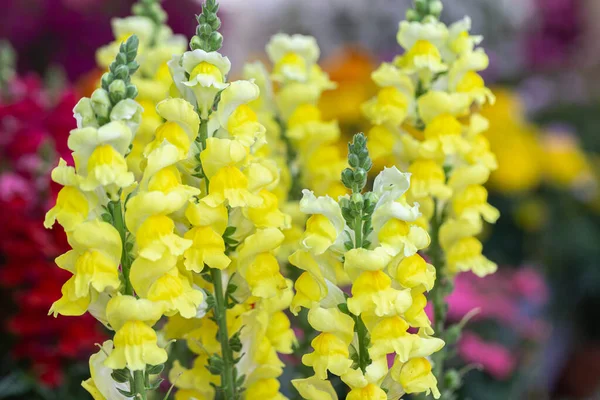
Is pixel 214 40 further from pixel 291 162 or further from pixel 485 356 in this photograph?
pixel 485 356

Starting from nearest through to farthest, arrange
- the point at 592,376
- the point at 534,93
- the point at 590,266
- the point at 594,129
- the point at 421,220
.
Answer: the point at 421,220 → the point at 592,376 → the point at 590,266 → the point at 594,129 → the point at 534,93

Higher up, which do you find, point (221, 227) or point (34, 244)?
point (34, 244)

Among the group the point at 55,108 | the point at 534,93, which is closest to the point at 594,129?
the point at 534,93

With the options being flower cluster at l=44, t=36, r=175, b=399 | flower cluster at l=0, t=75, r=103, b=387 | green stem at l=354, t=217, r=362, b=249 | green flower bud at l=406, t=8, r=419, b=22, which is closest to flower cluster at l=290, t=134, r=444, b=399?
green stem at l=354, t=217, r=362, b=249

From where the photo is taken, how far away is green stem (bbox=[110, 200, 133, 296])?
1.69 feet

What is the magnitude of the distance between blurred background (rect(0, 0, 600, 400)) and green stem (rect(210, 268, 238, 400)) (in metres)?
0.22

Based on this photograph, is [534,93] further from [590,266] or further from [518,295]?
[518,295]

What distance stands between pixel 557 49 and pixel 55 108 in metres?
Answer: 2.21

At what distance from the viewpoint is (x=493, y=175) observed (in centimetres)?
184

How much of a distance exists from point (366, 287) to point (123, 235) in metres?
0.16

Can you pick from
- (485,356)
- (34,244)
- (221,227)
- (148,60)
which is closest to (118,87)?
(221,227)

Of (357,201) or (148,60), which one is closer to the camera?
(357,201)

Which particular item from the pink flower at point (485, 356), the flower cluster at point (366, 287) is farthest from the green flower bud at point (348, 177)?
the pink flower at point (485, 356)

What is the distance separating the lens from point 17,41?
185cm
